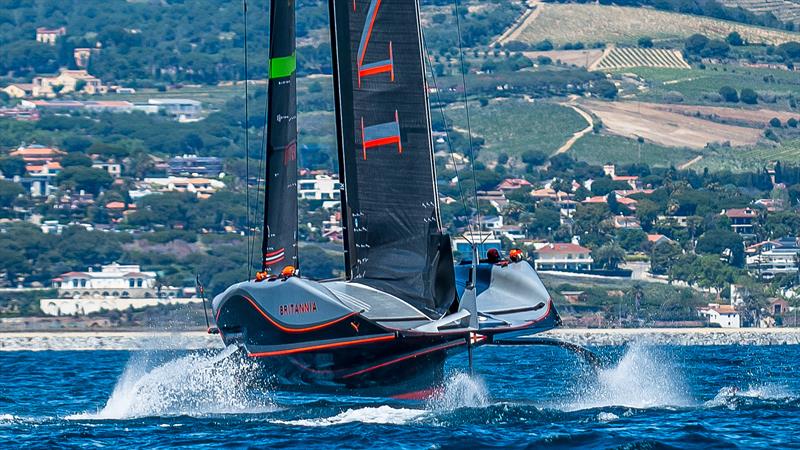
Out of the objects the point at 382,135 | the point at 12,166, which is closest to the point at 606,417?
the point at 382,135

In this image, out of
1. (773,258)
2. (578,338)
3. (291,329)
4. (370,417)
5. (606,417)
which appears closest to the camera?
(606,417)

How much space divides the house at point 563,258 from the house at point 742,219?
15854 millimetres

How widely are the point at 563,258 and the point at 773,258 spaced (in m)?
14.6

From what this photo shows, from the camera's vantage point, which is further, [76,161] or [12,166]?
[76,161]

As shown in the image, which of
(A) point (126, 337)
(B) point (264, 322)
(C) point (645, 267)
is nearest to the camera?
(B) point (264, 322)

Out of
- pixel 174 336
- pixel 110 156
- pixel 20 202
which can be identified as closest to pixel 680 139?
pixel 110 156

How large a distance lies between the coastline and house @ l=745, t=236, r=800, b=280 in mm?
22622

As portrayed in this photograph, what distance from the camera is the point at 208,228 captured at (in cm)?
14400

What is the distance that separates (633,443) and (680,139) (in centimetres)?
16813

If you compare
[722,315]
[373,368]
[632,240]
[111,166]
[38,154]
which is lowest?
[722,315]

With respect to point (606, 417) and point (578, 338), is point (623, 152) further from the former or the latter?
point (606, 417)

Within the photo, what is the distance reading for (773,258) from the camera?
128 m

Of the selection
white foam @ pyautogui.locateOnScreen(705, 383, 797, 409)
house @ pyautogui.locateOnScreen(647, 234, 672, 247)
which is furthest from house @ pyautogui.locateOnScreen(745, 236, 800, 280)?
white foam @ pyautogui.locateOnScreen(705, 383, 797, 409)

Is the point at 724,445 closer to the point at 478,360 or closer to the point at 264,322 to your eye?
the point at 264,322
